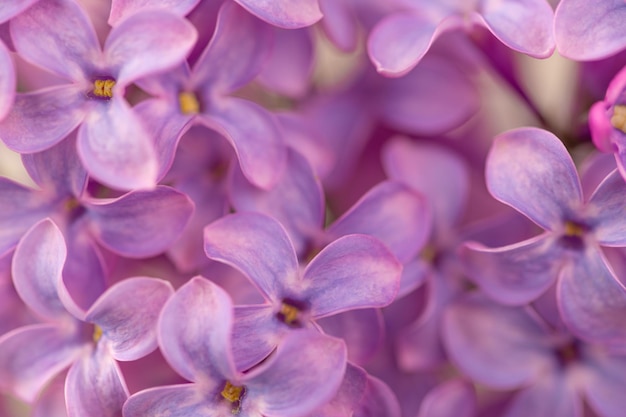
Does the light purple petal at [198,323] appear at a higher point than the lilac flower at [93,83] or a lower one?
lower

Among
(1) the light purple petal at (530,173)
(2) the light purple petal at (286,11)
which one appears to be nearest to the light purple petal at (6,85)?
(2) the light purple petal at (286,11)

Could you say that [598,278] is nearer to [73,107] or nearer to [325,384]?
[325,384]

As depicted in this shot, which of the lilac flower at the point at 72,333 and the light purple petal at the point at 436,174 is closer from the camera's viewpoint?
the lilac flower at the point at 72,333

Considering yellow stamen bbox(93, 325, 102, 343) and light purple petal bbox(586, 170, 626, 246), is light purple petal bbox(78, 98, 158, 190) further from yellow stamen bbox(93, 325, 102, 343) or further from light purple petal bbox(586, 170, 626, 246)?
light purple petal bbox(586, 170, 626, 246)

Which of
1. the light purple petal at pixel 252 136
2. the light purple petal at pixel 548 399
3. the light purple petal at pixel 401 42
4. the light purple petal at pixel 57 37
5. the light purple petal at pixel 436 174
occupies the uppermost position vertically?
the light purple petal at pixel 57 37

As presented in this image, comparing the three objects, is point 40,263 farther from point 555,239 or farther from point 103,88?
point 555,239

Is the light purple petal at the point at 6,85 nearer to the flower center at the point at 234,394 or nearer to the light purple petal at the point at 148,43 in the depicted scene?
the light purple petal at the point at 148,43

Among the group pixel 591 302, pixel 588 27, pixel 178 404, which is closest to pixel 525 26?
pixel 588 27
